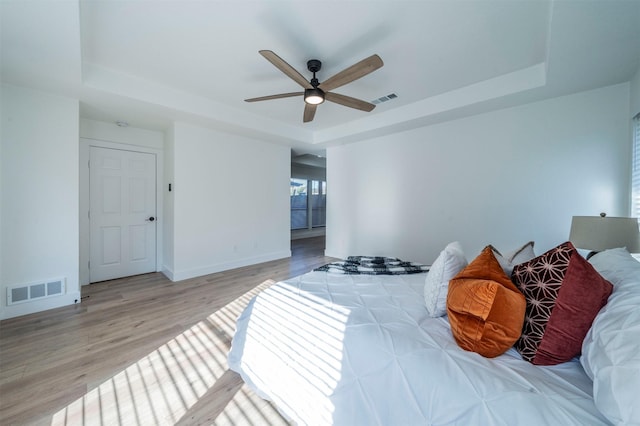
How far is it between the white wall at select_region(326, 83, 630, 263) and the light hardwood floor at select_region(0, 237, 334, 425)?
112 inches

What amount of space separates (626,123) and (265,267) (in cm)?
504

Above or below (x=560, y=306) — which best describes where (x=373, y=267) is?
below

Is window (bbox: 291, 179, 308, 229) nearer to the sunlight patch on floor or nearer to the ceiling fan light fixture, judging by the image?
the ceiling fan light fixture

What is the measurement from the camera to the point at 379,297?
1678 mm

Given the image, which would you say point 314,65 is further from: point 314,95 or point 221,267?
point 221,267

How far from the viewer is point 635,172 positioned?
2.24 metres

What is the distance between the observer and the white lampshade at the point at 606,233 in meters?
1.73

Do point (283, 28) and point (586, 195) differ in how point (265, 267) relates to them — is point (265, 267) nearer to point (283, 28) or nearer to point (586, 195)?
point (283, 28)

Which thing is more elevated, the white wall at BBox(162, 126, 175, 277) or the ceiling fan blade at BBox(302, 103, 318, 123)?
the ceiling fan blade at BBox(302, 103, 318, 123)

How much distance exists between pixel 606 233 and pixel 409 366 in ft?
6.54

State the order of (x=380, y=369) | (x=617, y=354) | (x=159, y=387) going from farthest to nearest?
(x=159, y=387), (x=380, y=369), (x=617, y=354)

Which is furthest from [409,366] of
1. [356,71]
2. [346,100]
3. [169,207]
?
[169,207]

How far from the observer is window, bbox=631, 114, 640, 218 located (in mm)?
2168

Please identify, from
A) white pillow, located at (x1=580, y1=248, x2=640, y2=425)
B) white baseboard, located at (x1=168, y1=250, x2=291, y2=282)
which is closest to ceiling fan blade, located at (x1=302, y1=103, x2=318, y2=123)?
white pillow, located at (x1=580, y1=248, x2=640, y2=425)
